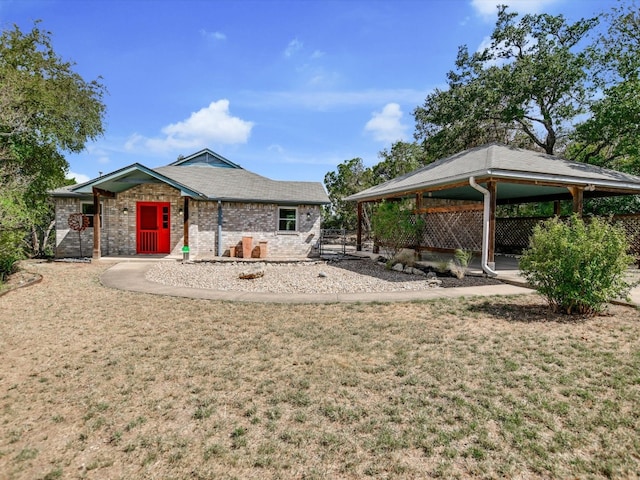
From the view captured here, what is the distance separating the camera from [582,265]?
579 cm

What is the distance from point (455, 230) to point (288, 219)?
7408 mm

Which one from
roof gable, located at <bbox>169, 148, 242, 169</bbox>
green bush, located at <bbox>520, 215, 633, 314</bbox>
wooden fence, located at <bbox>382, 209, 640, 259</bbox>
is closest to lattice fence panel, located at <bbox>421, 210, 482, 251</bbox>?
wooden fence, located at <bbox>382, 209, 640, 259</bbox>

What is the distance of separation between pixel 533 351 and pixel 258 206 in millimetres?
13264

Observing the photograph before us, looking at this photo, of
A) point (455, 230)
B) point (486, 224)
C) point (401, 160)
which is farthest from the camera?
point (401, 160)

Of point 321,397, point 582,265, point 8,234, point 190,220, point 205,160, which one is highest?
point 205,160

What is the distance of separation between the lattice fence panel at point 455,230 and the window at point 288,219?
599 centimetres

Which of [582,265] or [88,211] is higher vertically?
[88,211]

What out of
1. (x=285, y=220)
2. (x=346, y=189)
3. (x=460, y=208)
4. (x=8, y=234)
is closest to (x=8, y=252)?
(x=8, y=234)

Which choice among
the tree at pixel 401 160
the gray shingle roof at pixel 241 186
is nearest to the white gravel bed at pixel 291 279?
the gray shingle roof at pixel 241 186

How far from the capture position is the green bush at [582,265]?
5.72 m

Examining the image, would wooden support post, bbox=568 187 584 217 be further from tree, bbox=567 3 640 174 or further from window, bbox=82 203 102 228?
window, bbox=82 203 102 228

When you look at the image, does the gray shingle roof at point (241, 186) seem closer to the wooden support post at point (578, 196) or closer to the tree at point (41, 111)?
the tree at point (41, 111)

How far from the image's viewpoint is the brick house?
15.4 metres

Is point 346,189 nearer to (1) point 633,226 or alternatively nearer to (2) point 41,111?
(1) point 633,226
